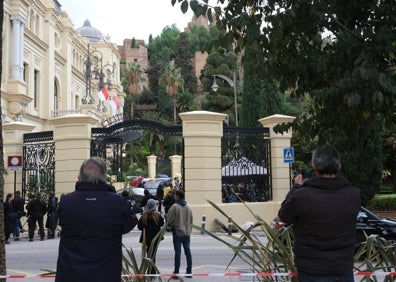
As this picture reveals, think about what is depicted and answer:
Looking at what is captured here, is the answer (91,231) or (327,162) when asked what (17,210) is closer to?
(91,231)

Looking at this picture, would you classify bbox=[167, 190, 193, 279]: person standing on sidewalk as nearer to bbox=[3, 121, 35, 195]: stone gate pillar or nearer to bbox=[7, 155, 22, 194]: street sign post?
bbox=[7, 155, 22, 194]: street sign post

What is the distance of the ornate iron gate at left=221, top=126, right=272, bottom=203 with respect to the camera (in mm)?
18953

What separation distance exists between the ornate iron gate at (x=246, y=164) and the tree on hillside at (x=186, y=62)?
7606 cm

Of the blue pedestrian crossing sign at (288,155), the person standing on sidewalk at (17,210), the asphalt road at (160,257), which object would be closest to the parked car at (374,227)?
the asphalt road at (160,257)

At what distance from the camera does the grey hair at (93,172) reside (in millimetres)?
4059

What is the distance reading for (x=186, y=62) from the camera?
102938 mm

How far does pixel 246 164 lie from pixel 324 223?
15.3 meters

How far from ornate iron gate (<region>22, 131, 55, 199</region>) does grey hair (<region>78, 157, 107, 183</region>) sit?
15.5 metres

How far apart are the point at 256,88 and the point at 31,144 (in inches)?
728

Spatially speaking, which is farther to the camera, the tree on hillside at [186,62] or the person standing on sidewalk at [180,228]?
the tree on hillside at [186,62]

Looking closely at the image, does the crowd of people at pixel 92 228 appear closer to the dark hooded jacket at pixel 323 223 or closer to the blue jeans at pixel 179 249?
the dark hooded jacket at pixel 323 223

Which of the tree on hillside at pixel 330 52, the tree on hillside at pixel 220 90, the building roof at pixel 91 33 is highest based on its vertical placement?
the building roof at pixel 91 33

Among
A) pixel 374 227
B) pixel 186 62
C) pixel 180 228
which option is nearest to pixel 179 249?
pixel 180 228

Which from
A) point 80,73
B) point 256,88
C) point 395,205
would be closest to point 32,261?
point 395,205
